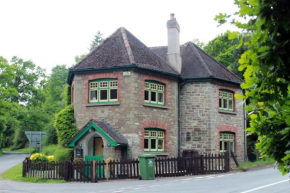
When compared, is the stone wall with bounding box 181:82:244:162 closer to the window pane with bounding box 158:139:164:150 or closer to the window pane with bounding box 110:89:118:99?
the window pane with bounding box 158:139:164:150

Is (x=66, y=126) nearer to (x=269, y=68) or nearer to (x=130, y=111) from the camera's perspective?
(x=130, y=111)

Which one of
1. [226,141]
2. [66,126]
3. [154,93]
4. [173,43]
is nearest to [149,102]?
[154,93]

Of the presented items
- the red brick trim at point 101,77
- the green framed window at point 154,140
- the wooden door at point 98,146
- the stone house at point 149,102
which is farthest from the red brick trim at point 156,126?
the wooden door at point 98,146

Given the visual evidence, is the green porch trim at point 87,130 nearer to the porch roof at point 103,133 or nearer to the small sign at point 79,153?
the porch roof at point 103,133

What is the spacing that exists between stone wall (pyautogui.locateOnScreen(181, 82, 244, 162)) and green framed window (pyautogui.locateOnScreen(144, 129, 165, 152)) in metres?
1.99

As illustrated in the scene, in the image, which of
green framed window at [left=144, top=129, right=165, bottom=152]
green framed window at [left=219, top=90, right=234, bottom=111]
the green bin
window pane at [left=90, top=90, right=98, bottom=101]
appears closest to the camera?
the green bin

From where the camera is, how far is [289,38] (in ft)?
12.0

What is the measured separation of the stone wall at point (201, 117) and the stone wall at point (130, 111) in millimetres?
1531

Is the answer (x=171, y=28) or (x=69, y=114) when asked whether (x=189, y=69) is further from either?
(x=69, y=114)

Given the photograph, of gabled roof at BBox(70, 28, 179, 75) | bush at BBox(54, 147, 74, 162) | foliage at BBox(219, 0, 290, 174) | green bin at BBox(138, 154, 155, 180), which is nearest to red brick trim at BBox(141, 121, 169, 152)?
green bin at BBox(138, 154, 155, 180)

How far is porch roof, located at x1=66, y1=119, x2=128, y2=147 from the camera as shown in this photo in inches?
800

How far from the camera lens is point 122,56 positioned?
22.8 meters

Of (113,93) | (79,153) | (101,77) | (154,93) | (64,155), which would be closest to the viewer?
(79,153)

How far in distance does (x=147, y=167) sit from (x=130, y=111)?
155 inches
